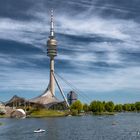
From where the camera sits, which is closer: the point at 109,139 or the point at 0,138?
the point at 109,139

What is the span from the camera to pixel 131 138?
345 feet

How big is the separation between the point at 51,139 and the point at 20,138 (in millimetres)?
8937

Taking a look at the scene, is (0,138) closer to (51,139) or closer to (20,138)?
(20,138)

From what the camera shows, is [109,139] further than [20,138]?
No

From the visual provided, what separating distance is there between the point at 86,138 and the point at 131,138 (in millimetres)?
11255

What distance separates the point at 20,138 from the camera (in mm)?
109000

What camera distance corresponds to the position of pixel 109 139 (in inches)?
4011

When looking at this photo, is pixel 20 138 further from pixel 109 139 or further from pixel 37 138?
pixel 109 139

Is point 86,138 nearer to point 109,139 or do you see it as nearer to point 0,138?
point 109,139

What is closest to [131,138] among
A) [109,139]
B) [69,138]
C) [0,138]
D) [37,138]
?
[109,139]

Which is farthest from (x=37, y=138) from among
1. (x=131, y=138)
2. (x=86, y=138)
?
(x=131, y=138)

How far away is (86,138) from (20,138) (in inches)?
674

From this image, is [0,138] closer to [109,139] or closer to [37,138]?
[37,138]

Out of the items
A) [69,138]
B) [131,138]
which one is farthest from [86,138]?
[131,138]
